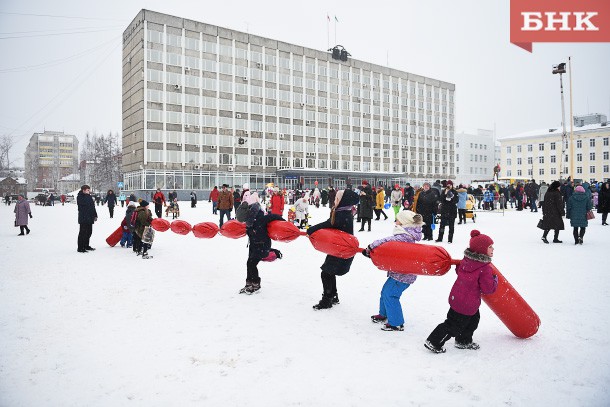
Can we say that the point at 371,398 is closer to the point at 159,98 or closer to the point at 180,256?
the point at 180,256

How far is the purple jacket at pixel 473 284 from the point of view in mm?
3611

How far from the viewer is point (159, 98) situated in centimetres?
4425

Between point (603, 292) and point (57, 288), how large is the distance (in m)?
8.74

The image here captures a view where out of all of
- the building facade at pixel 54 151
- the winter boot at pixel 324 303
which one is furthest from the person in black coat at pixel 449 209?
the building facade at pixel 54 151

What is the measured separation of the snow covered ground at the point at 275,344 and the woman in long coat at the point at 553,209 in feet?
9.59

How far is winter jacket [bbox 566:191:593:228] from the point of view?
32.1 feet

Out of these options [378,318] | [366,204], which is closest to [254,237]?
[378,318]

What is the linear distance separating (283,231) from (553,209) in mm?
8300

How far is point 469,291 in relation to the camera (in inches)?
143

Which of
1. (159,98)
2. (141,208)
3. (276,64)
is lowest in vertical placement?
(141,208)

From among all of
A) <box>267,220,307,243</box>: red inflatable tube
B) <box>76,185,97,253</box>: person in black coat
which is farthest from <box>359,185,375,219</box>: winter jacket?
<box>76,185,97,253</box>: person in black coat

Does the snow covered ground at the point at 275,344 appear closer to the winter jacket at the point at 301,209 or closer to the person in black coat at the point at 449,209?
the person in black coat at the point at 449,209

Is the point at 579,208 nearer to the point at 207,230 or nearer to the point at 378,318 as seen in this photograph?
the point at 378,318

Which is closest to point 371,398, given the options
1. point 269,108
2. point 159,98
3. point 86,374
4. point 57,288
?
point 86,374
